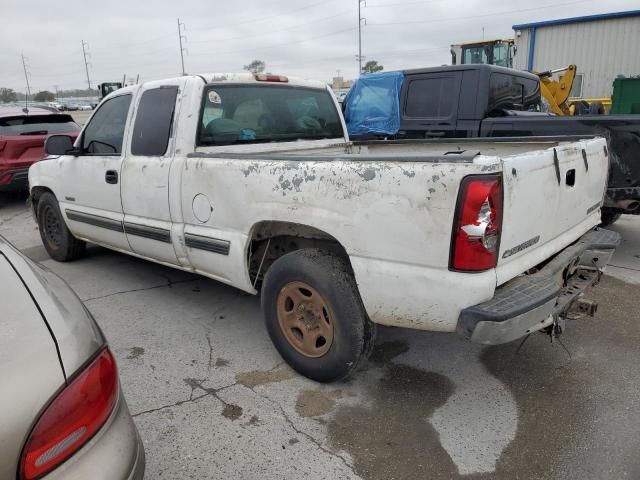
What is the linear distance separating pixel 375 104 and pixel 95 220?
4.15 m

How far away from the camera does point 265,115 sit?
13.3 ft

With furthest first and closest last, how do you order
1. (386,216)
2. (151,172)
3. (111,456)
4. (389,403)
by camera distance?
(151,172) → (389,403) → (386,216) → (111,456)

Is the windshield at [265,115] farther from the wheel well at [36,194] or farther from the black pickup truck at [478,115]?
the wheel well at [36,194]

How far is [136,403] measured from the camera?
9.78 ft

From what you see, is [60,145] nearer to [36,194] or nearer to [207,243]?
[36,194]

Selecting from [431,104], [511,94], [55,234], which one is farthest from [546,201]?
[55,234]

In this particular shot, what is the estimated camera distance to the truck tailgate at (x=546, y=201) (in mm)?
2436

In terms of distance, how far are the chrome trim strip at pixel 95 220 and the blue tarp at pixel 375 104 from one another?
381 centimetres

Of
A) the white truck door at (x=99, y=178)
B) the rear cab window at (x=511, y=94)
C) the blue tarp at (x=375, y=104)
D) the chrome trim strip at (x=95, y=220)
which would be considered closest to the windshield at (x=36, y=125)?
the white truck door at (x=99, y=178)

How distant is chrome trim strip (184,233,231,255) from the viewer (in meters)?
3.40

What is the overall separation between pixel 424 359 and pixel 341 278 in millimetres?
1035

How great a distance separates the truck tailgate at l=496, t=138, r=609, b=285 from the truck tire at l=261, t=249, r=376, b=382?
0.81 metres

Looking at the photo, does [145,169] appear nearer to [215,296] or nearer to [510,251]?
[215,296]

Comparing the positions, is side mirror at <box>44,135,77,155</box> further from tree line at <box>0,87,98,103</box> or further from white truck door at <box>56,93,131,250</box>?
tree line at <box>0,87,98,103</box>
